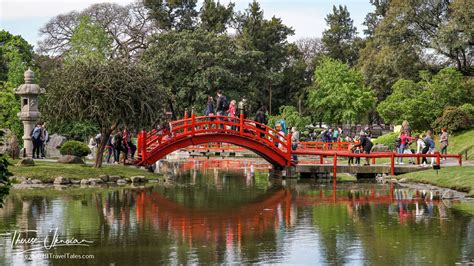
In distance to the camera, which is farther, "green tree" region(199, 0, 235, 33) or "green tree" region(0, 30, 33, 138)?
"green tree" region(199, 0, 235, 33)

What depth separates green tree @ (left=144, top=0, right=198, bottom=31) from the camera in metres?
85.8

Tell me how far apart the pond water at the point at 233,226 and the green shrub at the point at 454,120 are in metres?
18.9

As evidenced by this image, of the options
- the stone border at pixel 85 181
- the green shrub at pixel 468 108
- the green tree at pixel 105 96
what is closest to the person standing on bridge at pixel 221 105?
the green tree at pixel 105 96

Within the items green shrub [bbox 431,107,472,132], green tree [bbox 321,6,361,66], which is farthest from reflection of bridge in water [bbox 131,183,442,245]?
green tree [bbox 321,6,361,66]

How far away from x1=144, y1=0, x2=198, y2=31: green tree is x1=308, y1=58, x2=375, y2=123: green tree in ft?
49.4

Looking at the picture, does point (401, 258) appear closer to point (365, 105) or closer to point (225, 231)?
point (225, 231)

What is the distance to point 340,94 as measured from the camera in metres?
76.6

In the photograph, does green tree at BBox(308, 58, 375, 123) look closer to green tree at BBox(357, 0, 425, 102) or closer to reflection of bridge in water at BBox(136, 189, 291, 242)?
green tree at BBox(357, 0, 425, 102)

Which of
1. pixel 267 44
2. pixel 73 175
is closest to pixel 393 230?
pixel 73 175

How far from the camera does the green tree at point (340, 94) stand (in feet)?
247

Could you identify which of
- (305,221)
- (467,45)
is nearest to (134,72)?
(305,221)

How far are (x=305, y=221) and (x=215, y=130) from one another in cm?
1579

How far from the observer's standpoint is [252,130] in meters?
40.1

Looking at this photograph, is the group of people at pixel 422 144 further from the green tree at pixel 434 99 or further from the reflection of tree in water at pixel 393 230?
the green tree at pixel 434 99
